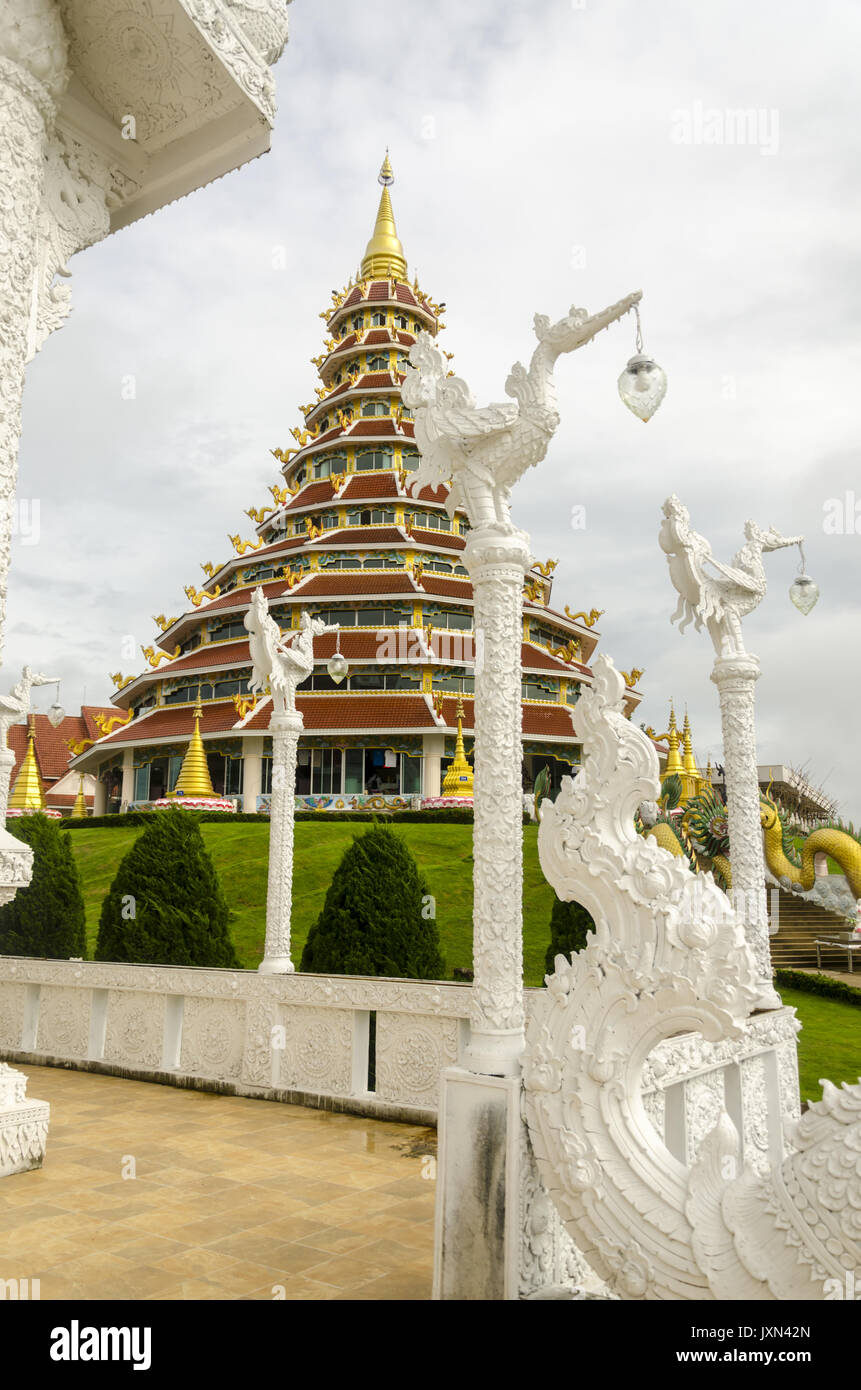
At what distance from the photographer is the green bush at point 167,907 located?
422 inches

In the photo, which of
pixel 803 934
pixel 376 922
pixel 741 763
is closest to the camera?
pixel 741 763

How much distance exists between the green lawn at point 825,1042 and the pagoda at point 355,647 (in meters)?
11.1

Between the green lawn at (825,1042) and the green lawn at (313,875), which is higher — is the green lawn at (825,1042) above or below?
below

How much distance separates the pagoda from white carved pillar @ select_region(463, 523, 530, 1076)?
19018mm

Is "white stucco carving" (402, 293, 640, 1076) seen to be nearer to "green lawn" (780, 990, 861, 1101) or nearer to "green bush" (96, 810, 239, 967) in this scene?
"green lawn" (780, 990, 861, 1101)

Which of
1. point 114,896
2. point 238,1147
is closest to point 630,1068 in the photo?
point 238,1147

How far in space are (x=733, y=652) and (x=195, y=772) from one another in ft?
63.8

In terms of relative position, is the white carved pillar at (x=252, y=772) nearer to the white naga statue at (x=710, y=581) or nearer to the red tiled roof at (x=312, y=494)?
the red tiled roof at (x=312, y=494)

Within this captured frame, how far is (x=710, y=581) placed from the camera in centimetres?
738

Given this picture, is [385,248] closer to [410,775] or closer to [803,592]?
[410,775]

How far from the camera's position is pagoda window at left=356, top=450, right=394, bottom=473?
1123 inches

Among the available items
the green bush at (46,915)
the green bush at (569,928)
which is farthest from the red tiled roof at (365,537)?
the green bush at (569,928)

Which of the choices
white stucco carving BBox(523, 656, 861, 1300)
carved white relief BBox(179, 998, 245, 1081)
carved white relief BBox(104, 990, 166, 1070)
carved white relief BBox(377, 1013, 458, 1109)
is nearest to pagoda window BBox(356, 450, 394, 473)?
carved white relief BBox(104, 990, 166, 1070)

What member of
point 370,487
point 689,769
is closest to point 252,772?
point 370,487
